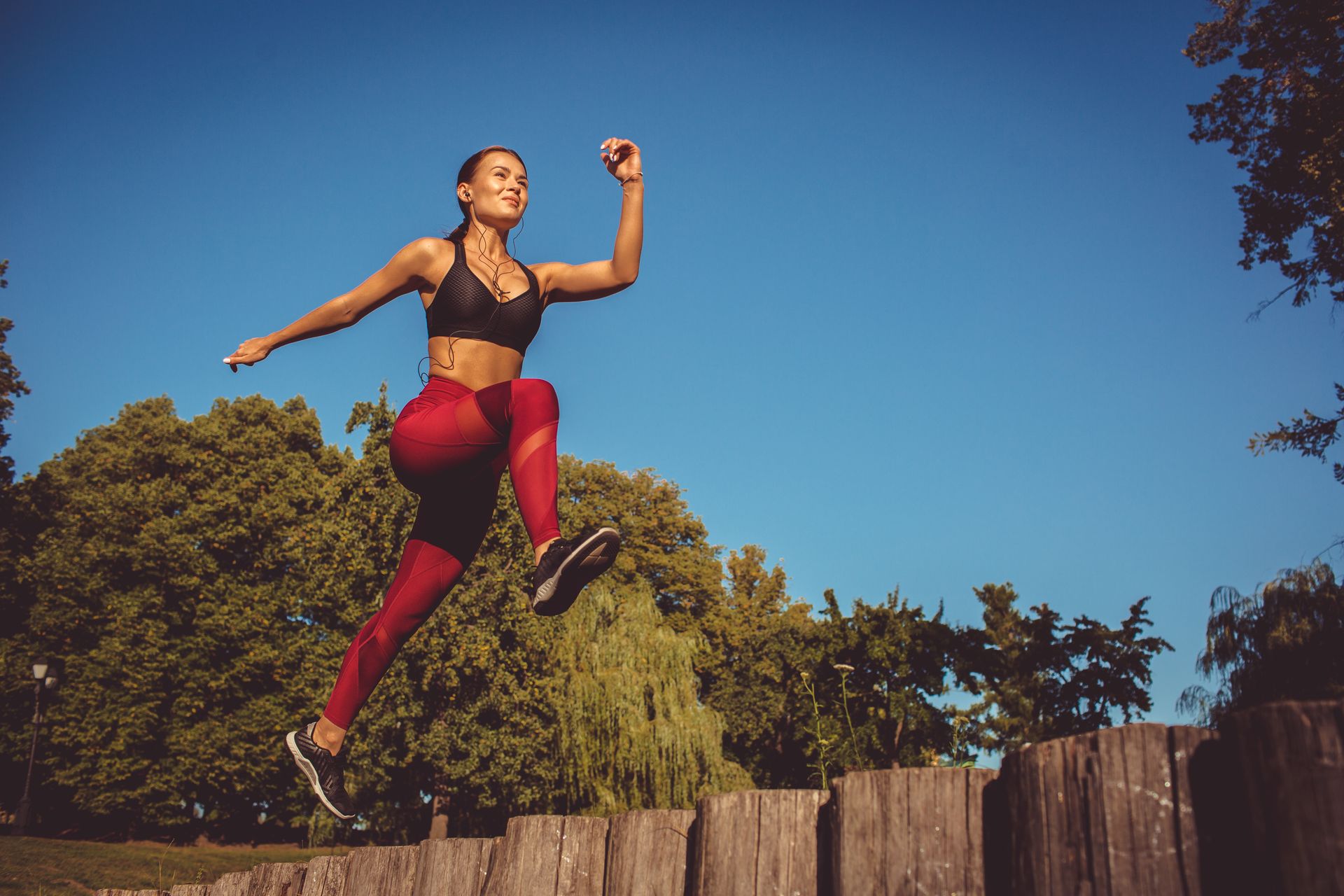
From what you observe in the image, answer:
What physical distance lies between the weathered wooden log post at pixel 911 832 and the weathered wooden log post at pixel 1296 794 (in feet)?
1.83

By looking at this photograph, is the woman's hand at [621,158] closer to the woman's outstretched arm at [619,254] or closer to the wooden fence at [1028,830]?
the woman's outstretched arm at [619,254]

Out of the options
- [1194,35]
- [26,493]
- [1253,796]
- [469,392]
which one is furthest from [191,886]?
[26,493]

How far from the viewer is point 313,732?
161 inches

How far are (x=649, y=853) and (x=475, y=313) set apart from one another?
6.88 ft

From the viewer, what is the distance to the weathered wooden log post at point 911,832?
7.44 ft

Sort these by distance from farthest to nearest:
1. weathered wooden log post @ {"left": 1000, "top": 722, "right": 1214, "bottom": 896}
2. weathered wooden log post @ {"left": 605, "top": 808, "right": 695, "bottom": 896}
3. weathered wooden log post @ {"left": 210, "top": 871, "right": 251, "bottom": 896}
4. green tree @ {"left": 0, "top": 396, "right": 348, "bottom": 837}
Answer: green tree @ {"left": 0, "top": 396, "right": 348, "bottom": 837}, weathered wooden log post @ {"left": 210, "top": 871, "right": 251, "bottom": 896}, weathered wooden log post @ {"left": 605, "top": 808, "right": 695, "bottom": 896}, weathered wooden log post @ {"left": 1000, "top": 722, "right": 1214, "bottom": 896}

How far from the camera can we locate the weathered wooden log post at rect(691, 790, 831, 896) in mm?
2613

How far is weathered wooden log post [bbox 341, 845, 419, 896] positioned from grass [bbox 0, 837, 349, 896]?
678 centimetres

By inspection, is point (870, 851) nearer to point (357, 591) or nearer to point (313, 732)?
point (313, 732)

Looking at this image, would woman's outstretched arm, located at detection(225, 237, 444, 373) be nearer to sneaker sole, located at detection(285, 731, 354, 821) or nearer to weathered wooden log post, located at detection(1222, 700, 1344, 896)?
sneaker sole, located at detection(285, 731, 354, 821)

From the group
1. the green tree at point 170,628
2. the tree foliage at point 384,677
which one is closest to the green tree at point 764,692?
the tree foliage at point 384,677

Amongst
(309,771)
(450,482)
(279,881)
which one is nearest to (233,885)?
(279,881)

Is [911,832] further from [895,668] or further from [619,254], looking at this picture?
[895,668]

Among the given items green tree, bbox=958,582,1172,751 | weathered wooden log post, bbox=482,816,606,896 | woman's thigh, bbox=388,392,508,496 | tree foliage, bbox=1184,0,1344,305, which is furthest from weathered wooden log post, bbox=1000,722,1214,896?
green tree, bbox=958,582,1172,751
